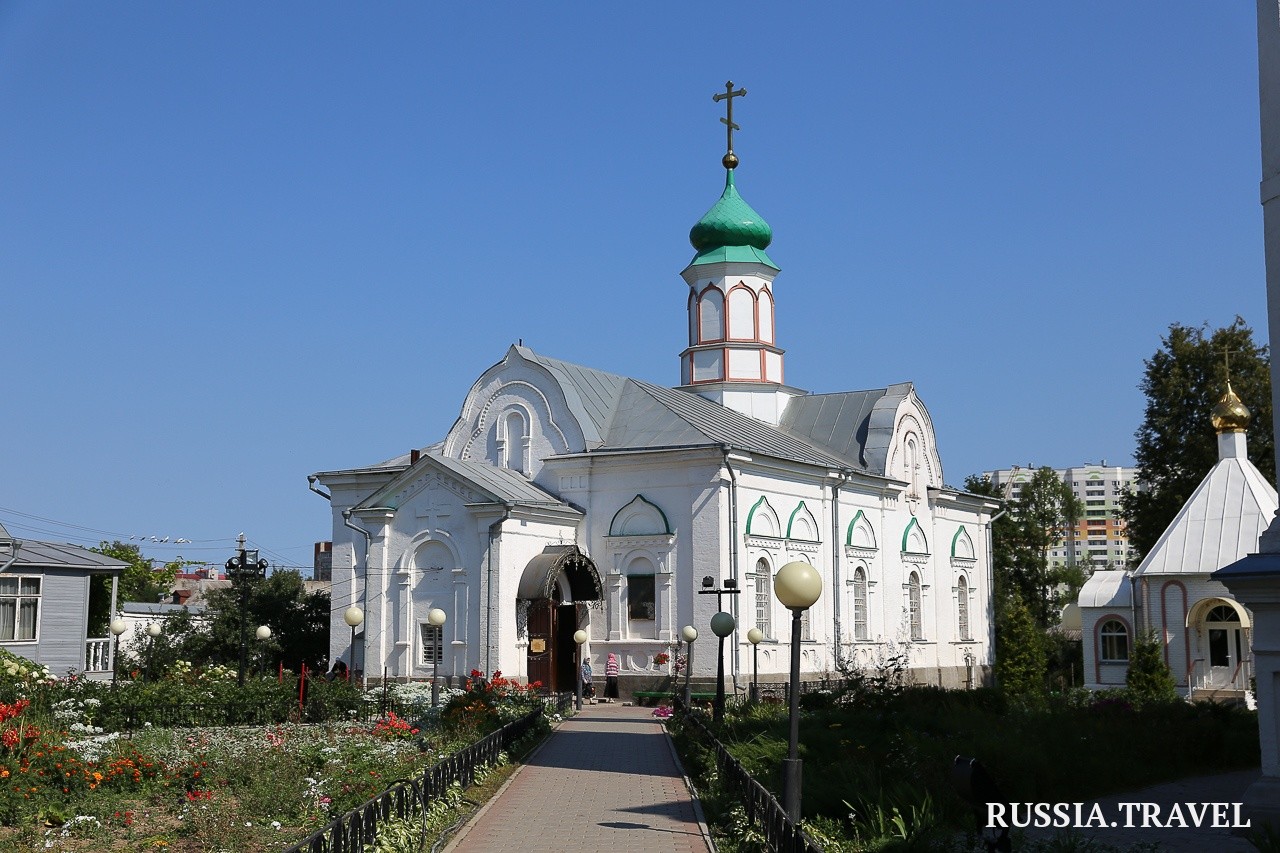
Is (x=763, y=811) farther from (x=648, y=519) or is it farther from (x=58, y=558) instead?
(x=58, y=558)

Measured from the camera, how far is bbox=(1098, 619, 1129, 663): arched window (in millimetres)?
33062

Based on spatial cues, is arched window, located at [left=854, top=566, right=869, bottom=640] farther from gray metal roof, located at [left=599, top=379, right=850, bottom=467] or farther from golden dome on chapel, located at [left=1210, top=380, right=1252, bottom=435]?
golden dome on chapel, located at [left=1210, top=380, right=1252, bottom=435]

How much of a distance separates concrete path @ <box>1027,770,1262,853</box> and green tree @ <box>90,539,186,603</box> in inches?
2146

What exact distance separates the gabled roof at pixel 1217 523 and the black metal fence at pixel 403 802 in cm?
2007

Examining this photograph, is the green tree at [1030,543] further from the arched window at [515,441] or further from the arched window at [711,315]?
the arched window at [515,441]

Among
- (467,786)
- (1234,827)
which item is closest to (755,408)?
(467,786)

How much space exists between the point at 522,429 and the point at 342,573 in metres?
5.82

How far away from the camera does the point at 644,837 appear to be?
1157 cm

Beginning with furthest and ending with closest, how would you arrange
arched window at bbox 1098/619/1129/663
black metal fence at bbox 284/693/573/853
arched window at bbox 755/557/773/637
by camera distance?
arched window at bbox 1098/619/1129/663
arched window at bbox 755/557/773/637
black metal fence at bbox 284/693/573/853

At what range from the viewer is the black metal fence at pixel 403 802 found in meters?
8.45

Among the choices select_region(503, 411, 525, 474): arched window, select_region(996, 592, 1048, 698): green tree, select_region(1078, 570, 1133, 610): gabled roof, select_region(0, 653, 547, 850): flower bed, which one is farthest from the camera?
select_region(996, 592, 1048, 698): green tree

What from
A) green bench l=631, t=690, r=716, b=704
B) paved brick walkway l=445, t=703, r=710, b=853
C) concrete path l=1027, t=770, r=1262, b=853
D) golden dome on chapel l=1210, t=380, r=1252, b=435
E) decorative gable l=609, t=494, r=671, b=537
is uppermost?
golden dome on chapel l=1210, t=380, r=1252, b=435

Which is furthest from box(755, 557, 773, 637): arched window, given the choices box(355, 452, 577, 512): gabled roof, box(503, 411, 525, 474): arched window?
box(503, 411, 525, 474): arched window

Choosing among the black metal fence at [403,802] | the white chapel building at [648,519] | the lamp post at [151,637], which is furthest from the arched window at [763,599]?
the black metal fence at [403,802]
